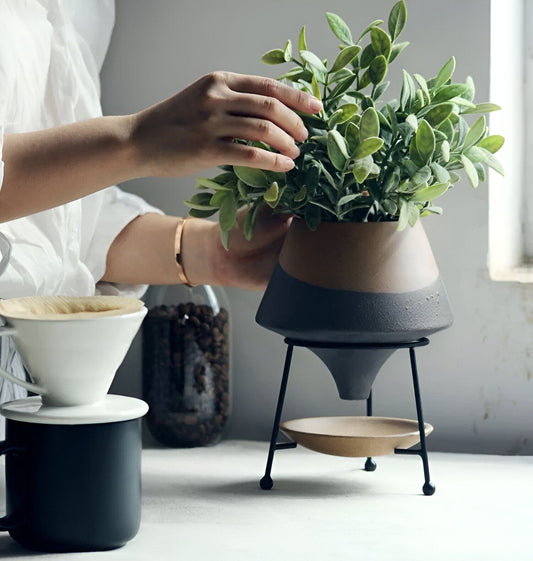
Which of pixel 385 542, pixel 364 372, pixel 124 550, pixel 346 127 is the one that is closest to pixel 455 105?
pixel 346 127

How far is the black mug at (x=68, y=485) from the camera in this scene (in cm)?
69

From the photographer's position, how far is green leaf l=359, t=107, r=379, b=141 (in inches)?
30.6

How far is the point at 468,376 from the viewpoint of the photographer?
1.16 m

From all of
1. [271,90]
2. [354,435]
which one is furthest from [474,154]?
[354,435]

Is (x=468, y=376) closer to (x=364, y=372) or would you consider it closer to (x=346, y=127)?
(x=364, y=372)

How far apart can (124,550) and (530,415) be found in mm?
655

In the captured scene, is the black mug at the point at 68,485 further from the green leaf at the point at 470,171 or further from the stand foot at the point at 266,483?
the green leaf at the point at 470,171

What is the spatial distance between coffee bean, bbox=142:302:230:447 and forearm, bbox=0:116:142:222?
380mm

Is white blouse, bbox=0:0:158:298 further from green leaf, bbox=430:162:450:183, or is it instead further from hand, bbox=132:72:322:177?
green leaf, bbox=430:162:450:183

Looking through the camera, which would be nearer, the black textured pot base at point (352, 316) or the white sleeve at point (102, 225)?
the black textured pot base at point (352, 316)

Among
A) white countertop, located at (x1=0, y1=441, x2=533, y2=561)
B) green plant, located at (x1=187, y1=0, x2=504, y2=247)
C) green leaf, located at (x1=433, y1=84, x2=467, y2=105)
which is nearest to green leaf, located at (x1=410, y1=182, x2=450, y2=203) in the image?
green plant, located at (x1=187, y1=0, x2=504, y2=247)

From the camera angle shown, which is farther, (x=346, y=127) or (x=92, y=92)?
(x=92, y=92)

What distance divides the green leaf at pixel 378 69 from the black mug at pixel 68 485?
1.41ft

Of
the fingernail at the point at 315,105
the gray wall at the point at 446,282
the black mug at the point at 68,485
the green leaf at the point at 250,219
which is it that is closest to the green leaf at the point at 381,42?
the fingernail at the point at 315,105
